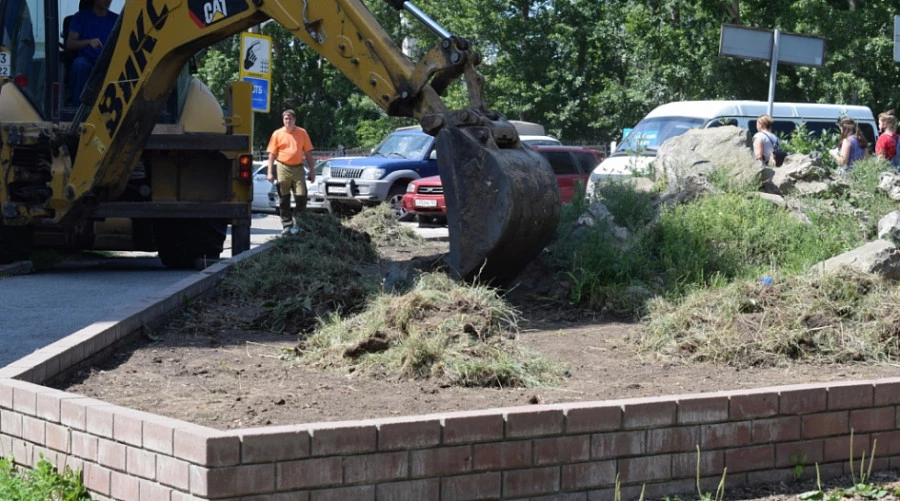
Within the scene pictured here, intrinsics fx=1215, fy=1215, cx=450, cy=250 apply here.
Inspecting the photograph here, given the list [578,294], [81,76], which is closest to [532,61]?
[81,76]

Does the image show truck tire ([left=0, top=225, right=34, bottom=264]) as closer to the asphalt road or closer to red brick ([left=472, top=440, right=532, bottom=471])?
the asphalt road

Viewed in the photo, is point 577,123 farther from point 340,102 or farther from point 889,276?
point 889,276

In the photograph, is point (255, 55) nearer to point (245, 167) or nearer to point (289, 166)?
point (289, 166)

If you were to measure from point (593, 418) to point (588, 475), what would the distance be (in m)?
0.23

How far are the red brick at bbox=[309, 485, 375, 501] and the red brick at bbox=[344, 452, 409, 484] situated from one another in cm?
3

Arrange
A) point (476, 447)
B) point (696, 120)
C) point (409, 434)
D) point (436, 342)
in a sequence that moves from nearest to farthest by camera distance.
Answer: point (409, 434)
point (476, 447)
point (436, 342)
point (696, 120)

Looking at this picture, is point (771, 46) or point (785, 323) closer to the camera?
point (785, 323)

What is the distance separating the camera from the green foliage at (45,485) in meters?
4.70

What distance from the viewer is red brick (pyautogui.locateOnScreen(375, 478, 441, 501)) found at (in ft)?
14.5

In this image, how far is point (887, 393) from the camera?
5426 millimetres

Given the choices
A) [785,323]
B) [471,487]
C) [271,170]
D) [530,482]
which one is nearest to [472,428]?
[471,487]

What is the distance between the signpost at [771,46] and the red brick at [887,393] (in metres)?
10.9

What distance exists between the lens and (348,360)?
6.45 metres

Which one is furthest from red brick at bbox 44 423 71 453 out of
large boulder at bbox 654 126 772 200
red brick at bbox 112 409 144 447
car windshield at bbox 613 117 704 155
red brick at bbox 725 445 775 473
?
car windshield at bbox 613 117 704 155
